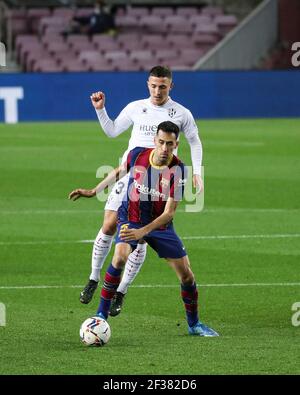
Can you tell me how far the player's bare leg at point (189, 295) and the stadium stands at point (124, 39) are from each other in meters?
26.2

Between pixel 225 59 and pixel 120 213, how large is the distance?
27.2 metres

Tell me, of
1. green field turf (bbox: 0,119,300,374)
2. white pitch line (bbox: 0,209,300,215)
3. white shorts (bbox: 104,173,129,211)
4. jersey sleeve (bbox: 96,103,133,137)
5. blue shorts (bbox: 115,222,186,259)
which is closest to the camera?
green field turf (bbox: 0,119,300,374)

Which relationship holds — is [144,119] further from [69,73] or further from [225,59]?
[225,59]

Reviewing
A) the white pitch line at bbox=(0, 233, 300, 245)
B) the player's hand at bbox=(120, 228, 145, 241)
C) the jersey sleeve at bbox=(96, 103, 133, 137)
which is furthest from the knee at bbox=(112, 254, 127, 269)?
the white pitch line at bbox=(0, 233, 300, 245)

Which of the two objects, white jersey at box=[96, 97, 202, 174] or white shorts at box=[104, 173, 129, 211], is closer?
white shorts at box=[104, 173, 129, 211]

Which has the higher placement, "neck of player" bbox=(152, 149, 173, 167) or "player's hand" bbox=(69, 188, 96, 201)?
"neck of player" bbox=(152, 149, 173, 167)

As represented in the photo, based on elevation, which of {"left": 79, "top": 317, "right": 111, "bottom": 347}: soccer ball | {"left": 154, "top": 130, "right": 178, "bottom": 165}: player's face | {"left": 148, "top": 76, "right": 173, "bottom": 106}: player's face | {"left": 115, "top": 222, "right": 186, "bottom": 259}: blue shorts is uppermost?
{"left": 148, "top": 76, "right": 173, "bottom": 106}: player's face

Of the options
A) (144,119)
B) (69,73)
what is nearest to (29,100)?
(69,73)

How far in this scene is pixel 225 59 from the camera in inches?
1479

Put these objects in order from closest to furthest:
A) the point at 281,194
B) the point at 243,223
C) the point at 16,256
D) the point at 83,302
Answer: the point at 83,302
the point at 16,256
the point at 243,223
the point at 281,194

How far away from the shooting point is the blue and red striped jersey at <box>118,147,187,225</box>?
10.5 meters

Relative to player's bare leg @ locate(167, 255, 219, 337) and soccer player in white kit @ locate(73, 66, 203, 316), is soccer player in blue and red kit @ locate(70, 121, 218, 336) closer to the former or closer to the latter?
player's bare leg @ locate(167, 255, 219, 337)

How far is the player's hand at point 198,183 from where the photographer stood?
1128cm

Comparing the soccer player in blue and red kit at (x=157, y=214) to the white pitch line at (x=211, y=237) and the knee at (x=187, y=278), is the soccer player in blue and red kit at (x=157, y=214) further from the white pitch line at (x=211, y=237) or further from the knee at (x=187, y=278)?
the white pitch line at (x=211, y=237)
